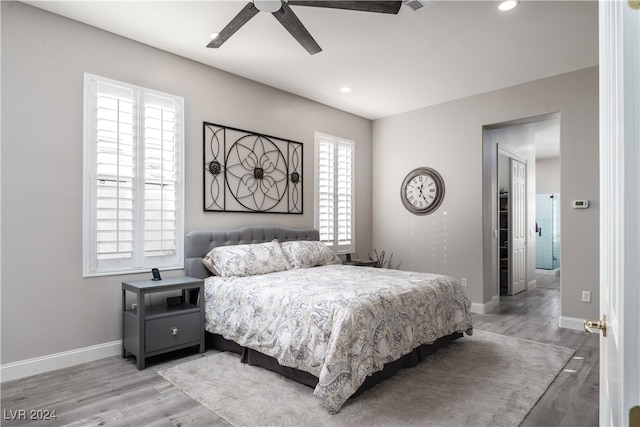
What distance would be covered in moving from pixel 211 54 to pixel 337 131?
7.80 ft

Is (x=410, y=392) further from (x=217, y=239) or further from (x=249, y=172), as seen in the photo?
(x=249, y=172)

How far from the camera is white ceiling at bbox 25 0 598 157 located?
118 inches

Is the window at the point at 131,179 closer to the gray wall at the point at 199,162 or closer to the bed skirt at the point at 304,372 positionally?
the gray wall at the point at 199,162

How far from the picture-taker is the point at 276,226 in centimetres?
470

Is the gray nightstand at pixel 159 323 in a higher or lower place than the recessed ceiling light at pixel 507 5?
lower

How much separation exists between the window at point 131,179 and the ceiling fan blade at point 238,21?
3.42ft

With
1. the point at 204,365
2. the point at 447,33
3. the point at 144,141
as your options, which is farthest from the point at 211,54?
the point at 204,365

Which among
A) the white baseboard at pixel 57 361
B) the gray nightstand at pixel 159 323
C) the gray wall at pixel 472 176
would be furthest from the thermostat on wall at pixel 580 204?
the white baseboard at pixel 57 361

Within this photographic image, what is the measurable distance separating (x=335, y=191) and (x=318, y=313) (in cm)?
322

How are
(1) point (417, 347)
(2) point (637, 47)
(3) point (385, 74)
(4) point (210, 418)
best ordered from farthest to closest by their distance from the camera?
(3) point (385, 74) < (1) point (417, 347) < (4) point (210, 418) < (2) point (637, 47)

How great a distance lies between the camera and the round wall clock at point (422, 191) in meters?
5.39

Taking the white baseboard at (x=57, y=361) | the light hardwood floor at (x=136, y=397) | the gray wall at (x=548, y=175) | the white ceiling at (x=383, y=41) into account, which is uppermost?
the white ceiling at (x=383, y=41)

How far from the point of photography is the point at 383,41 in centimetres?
352

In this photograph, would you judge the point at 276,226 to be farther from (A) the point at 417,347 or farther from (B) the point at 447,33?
(B) the point at 447,33
